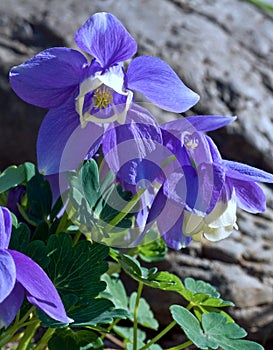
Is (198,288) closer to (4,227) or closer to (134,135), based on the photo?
(134,135)

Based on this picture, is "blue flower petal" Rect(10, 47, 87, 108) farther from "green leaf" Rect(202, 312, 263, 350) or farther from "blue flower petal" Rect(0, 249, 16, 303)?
"green leaf" Rect(202, 312, 263, 350)

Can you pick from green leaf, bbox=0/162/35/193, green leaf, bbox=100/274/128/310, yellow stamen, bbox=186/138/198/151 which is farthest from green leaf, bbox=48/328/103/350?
yellow stamen, bbox=186/138/198/151

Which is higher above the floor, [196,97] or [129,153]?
[196,97]

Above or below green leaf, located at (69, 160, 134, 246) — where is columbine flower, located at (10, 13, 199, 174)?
above

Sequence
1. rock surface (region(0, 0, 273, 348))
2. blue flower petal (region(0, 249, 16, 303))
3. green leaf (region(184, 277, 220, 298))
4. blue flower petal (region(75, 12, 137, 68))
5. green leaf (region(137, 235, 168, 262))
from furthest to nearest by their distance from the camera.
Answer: rock surface (region(0, 0, 273, 348)) < green leaf (region(137, 235, 168, 262)) < green leaf (region(184, 277, 220, 298)) < blue flower petal (region(75, 12, 137, 68)) < blue flower petal (region(0, 249, 16, 303))

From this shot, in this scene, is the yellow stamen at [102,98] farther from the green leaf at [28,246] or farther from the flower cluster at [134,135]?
the green leaf at [28,246]

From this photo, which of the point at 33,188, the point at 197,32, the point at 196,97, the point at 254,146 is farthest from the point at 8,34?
the point at 196,97

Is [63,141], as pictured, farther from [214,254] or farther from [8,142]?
[8,142]

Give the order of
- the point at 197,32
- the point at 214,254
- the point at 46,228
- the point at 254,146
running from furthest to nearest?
the point at 197,32
the point at 254,146
the point at 214,254
the point at 46,228

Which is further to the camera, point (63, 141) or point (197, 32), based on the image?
point (197, 32)
